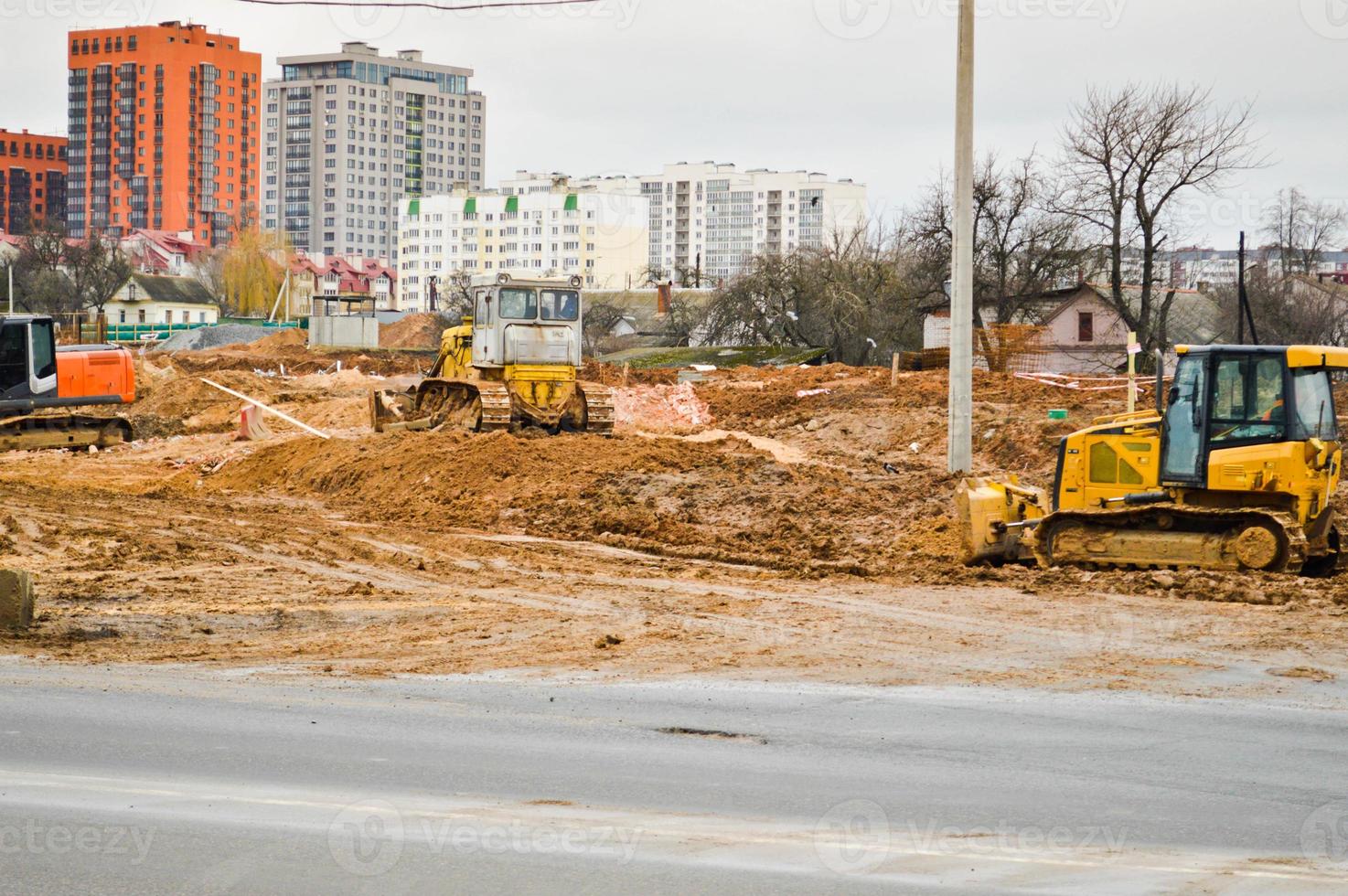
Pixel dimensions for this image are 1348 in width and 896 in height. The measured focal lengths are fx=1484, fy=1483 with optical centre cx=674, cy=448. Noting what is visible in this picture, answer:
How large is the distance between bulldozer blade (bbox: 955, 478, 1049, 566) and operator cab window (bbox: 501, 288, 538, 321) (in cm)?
1315

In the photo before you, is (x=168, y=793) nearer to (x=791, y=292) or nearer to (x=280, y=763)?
(x=280, y=763)

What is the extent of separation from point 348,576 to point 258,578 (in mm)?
918

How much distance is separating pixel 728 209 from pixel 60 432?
166 m

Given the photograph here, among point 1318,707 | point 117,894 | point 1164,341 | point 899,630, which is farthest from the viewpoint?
point 1164,341

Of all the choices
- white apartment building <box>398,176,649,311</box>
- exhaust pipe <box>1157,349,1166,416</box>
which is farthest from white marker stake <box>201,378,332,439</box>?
white apartment building <box>398,176,649,311</box>

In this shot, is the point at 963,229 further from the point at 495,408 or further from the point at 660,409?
the point at 660,409

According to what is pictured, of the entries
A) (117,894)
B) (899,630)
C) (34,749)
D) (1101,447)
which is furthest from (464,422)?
(117,894)

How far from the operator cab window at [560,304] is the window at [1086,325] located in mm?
34376

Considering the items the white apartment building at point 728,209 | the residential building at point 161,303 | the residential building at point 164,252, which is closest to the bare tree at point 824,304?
the residential building at point 161,303

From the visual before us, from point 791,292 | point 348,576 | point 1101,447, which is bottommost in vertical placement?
point 348,576

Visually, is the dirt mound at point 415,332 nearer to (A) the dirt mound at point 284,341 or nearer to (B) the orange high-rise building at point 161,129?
(A) the dirt mound at point 284,341

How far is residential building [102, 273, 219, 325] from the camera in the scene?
375 ft

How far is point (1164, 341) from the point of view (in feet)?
173

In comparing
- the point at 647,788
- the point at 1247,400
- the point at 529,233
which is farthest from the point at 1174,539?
the point at 529,233
